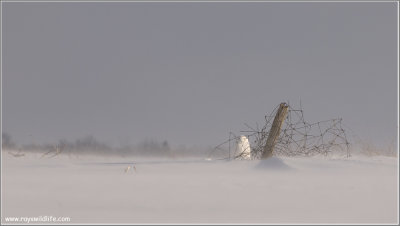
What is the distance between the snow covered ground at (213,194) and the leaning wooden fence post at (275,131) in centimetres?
88

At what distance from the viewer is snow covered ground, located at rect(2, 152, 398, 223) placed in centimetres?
220

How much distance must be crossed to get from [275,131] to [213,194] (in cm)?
197

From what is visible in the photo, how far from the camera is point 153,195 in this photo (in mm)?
2574

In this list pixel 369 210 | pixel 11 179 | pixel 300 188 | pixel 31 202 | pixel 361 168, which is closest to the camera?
pixel 369 210

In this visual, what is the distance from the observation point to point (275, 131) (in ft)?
14.5

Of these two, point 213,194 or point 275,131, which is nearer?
point 213,194

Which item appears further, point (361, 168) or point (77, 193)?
point (361, 168)

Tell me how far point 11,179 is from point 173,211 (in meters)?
1.32

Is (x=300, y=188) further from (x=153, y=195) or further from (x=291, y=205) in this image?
(x=153, y=195)

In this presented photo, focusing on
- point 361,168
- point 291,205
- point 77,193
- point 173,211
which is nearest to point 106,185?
point 77,193

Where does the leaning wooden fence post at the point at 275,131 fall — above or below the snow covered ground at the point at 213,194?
above

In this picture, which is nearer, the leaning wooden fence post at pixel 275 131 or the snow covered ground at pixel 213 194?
the snow covered ground at pixel 213 194

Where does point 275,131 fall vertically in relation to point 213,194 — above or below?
above

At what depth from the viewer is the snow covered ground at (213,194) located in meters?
2.20
